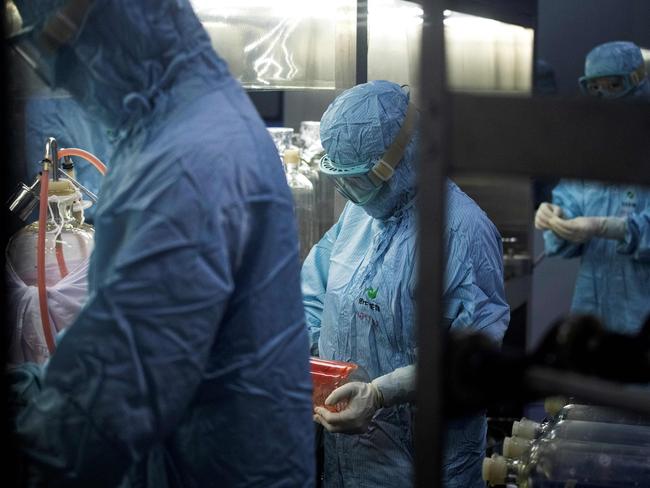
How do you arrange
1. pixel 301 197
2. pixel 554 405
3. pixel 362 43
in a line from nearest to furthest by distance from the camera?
pixel 554 405 → pixel 362 43 → pixel 301 197

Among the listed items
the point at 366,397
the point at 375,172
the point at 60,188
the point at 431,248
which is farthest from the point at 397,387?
the point at 431,248

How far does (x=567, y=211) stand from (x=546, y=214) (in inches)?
3.8

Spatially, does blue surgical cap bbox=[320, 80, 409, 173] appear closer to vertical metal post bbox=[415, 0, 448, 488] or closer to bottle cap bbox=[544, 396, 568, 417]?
bottle cap bbox=[544, 396, 568, 417]

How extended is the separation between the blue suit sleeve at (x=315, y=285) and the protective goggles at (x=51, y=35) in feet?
4.16

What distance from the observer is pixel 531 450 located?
6.46 feet

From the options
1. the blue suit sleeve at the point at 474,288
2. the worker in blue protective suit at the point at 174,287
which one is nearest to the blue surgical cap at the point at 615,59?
the blue suit sleeve at the point at 474,288

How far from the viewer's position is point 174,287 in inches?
48.2

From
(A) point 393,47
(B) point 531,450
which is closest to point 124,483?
(B) point 531,450

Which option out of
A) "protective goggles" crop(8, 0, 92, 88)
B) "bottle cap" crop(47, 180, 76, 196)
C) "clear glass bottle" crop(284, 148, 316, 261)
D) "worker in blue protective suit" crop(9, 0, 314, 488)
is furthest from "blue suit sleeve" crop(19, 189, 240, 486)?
"clear glass bottle" crop(284, 148, 316, 261)

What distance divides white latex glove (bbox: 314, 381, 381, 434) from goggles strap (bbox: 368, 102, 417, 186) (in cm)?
51

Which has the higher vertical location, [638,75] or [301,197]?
[638,75]

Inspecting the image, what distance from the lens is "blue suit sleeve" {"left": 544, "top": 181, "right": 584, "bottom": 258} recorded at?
153 inches

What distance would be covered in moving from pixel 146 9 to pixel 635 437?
4.38ft

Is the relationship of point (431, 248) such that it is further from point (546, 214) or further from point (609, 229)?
point (546, 214)
